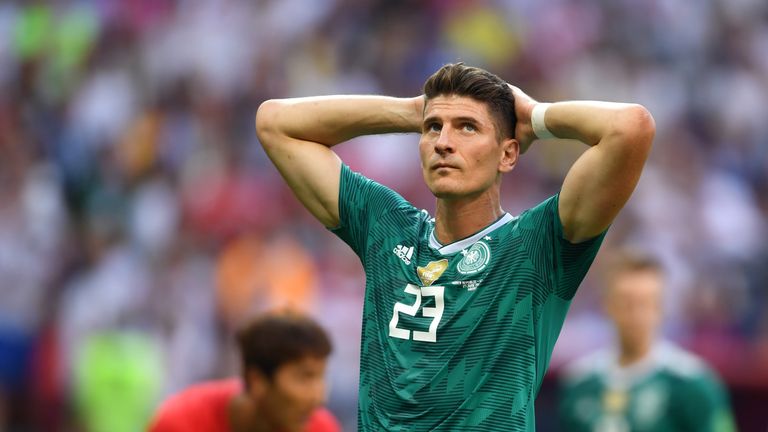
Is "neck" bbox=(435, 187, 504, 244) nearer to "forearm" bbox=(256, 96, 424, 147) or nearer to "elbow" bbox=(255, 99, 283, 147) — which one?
"forearm" bbox=(256, 96, 424, 147)

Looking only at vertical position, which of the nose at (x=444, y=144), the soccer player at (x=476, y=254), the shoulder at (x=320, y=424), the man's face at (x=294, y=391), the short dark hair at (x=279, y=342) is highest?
the nose at (x=444, y=144)

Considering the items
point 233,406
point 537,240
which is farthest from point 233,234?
point 537,240

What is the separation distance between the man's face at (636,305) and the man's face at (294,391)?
101 inches

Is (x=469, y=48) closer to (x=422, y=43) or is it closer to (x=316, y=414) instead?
(x=422, y=43)

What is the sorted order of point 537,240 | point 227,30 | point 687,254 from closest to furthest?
1. point 537,240
2. point 687,254
3. point 227,30

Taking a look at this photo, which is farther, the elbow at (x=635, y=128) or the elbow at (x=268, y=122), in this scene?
the elbow at (x=268, y=122)

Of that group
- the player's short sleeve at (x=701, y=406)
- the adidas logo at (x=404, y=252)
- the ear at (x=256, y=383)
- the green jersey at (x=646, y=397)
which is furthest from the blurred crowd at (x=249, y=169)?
the adidas logo at (x=404, y=252)

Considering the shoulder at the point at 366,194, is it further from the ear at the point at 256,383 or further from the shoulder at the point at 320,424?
the shoulder at the point at 320,424

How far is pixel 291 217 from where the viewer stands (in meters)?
11.8

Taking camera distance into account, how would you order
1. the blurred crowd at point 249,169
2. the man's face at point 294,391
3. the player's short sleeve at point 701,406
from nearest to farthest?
the man's face at point 294,391 < the player's short sleeve at point 701,406 < the blurred crowd at point 249,169

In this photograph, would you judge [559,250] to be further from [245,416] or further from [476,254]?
[245,416]

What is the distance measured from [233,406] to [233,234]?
5.69 meters

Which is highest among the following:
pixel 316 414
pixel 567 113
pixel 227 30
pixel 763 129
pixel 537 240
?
pixel 227 30

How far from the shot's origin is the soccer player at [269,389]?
585 cm
